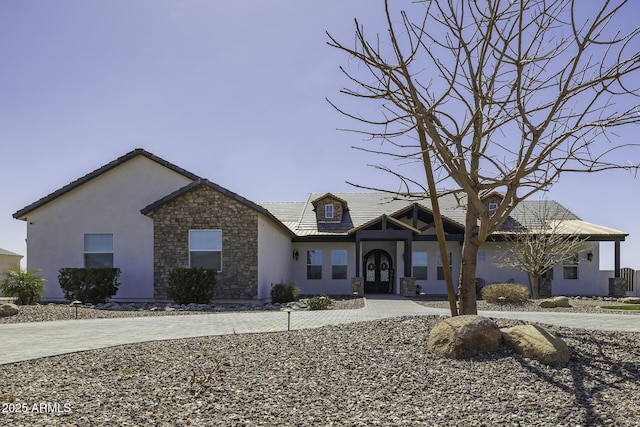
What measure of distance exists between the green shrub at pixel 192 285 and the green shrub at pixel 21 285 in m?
4.04

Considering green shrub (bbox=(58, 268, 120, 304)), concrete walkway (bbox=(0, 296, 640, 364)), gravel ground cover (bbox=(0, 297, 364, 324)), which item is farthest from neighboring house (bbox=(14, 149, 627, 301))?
concrete walkway (bbox=(0, 296, 640, 364))

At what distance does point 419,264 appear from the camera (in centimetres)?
2448

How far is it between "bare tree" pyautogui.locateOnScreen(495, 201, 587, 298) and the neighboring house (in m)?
0.86

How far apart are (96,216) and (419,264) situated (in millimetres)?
13991

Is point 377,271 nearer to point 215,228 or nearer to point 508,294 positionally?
point 508,294

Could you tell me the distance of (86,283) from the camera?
57.6 feet

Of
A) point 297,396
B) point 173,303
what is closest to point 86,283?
point 173,303

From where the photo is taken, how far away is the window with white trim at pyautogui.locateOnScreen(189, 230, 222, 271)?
1781 cm

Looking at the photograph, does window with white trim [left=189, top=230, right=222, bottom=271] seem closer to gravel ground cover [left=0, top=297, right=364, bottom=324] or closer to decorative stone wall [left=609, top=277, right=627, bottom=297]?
gravel ground cover [left=0, top=297, right=364, bottom=324]

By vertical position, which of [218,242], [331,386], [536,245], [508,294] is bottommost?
[508,294]

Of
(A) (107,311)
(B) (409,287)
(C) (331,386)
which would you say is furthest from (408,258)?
(C) (331,386)

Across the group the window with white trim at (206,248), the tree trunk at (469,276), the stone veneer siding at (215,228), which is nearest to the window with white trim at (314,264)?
the stone veneer siding at (215,228)

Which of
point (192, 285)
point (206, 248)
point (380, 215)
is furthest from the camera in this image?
point (380, 215)

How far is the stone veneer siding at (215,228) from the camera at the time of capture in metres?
17.6
